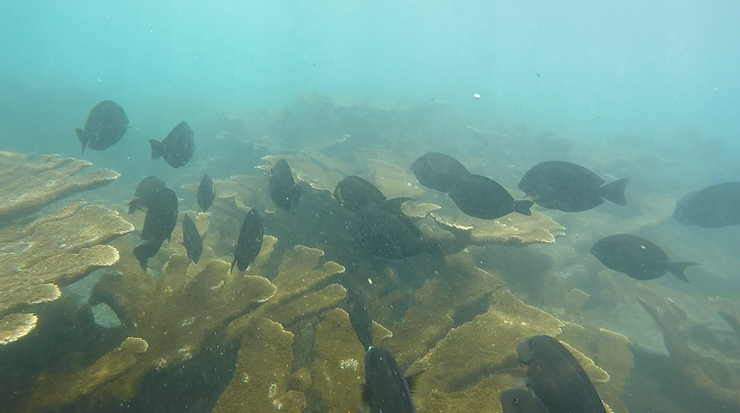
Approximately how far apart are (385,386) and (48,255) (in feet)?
14.3

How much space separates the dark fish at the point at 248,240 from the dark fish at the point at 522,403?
7.70 ft

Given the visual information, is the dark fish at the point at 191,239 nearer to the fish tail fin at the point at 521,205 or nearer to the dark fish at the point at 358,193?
the dark fish at the point at 358,193

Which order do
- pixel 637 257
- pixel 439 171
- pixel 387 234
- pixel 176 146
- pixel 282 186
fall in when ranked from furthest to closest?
pixel 176 146 → pixel 439 171 → pixel 637 257 → pixel 282 186 → pixel 387 234

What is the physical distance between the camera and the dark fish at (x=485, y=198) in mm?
3773

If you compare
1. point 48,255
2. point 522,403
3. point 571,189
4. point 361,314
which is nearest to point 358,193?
point 361,314

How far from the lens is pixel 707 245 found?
12.7 meters

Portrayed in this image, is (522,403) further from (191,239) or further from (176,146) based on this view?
(176,146)

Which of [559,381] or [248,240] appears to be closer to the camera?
[559,381]

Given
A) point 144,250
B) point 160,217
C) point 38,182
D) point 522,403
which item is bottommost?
point 38,182

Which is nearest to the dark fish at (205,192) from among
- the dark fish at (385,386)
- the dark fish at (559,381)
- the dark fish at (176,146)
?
the dark fish at (176,146)

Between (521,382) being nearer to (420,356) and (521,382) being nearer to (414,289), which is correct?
(420,356)

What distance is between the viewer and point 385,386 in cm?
159

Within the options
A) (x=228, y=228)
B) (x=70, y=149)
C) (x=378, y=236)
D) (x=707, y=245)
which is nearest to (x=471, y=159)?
(x=707, y=245)

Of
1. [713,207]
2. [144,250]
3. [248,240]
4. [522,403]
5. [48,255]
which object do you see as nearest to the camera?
[522,403]
